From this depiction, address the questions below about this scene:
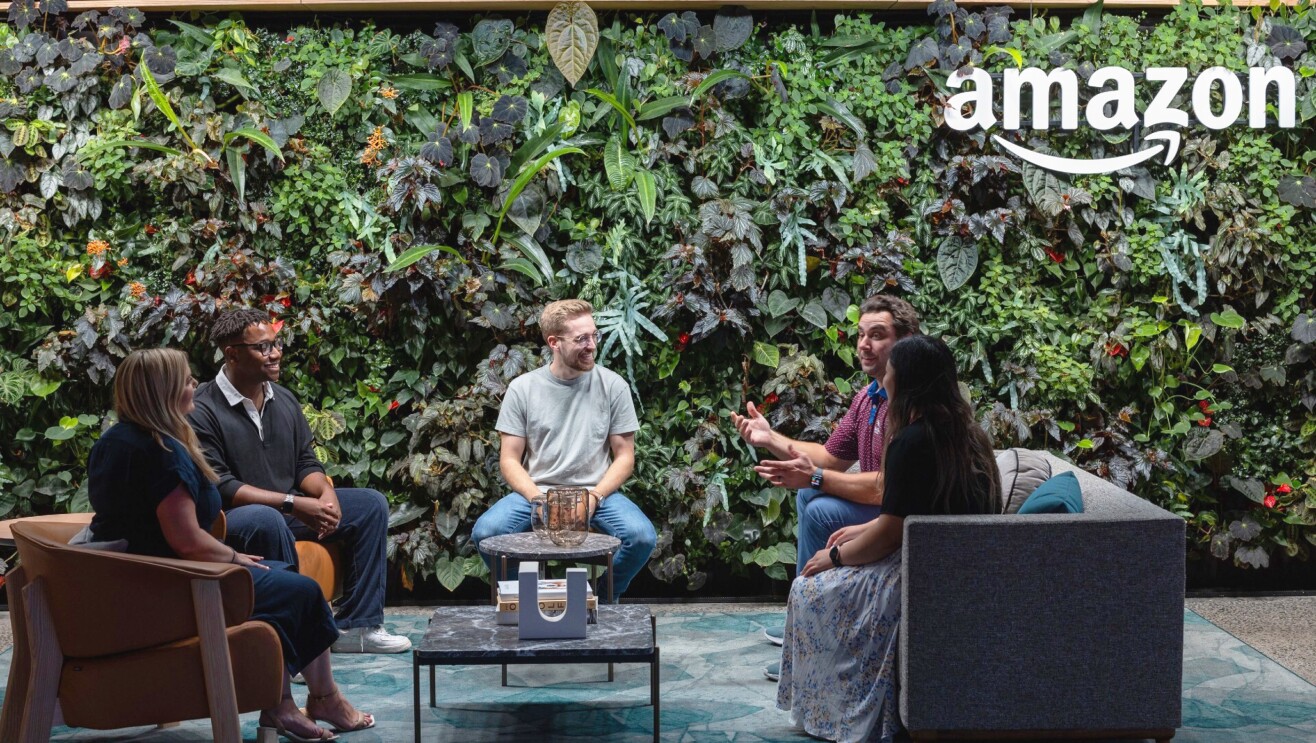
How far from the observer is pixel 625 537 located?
14.9 feet

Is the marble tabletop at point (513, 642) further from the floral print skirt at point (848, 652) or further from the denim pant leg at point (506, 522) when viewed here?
the denim pant leg at point (506, 522)

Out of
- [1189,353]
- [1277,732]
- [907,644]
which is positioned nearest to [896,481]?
[907,644]

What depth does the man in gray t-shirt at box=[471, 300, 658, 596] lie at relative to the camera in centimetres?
469

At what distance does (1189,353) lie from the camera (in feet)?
17.7

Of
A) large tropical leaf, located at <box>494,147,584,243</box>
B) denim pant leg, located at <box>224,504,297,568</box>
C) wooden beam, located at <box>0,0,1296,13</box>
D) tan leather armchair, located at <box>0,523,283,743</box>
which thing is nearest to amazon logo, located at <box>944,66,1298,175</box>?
wooden beam, located at <box>0,0,1296,13</box>

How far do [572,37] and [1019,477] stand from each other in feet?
8.74

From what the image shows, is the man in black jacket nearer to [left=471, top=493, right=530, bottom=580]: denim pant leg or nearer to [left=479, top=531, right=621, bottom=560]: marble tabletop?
[left=471, top=493, right=530, bottom=580]: denim pant leg

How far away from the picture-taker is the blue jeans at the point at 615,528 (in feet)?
14.9

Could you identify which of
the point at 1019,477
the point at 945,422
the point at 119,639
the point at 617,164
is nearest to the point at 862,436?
the point at 1019,477

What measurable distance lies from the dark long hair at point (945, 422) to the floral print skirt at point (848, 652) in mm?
272

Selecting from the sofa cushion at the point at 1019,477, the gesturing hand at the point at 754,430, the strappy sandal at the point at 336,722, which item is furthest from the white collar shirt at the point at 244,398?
the sofa cushion at the point at 1019,477

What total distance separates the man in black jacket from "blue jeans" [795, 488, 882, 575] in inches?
58.5

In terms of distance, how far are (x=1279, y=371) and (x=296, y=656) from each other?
4.18 metres

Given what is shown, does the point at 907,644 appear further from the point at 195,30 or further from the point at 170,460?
the point at 195,30
